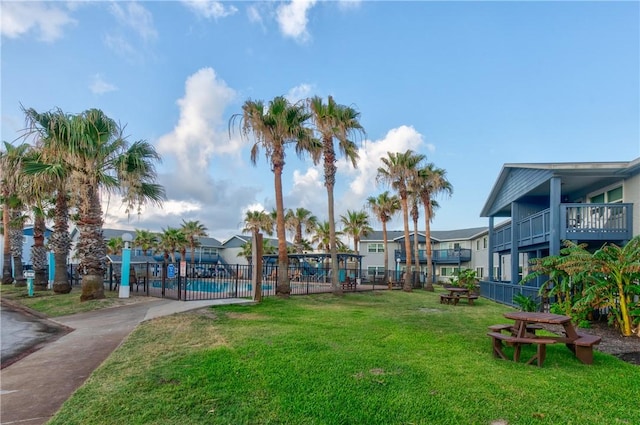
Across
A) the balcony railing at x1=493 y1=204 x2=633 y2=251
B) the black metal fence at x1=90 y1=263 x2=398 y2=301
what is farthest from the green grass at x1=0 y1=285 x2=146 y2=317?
the balcony railing at x1=493 y1=204 x2=633 y2=251

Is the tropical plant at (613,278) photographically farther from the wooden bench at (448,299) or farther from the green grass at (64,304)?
the green grass at (64,304)

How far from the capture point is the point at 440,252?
4144 centimetres

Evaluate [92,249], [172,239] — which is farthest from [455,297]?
[172,239]

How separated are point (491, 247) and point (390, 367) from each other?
2086cm

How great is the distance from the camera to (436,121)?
62.9 feet

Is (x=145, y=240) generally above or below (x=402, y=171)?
below

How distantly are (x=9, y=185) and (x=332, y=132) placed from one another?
1492cm

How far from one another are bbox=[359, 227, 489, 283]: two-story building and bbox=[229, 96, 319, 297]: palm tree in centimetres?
2019

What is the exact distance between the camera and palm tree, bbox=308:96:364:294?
60.5 feet

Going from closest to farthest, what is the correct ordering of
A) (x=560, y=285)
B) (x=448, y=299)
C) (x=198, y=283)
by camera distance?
(x=560, y=285) → (x=448, y=299) → (x=198, y=283)

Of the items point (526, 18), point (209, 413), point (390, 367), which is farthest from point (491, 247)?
point (209, 413)

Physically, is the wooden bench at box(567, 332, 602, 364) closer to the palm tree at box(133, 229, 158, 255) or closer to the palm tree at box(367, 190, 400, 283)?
the palm tree at box(367, 190, 400, 283)

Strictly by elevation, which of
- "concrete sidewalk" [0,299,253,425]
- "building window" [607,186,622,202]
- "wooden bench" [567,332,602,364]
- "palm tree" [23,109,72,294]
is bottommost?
"concrete sidewalk" [0,299,253,425]

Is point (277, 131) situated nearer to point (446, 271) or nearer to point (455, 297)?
point (455, 297)
